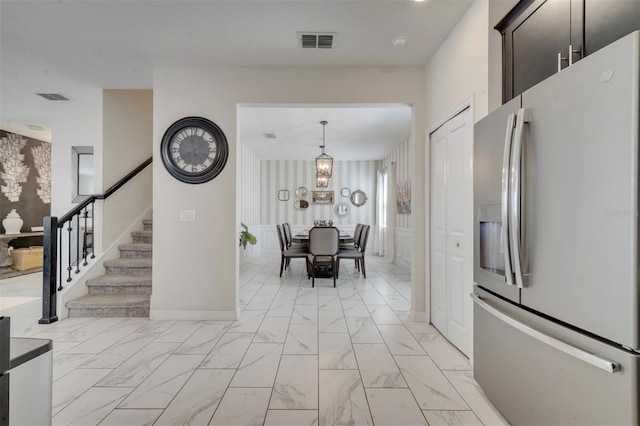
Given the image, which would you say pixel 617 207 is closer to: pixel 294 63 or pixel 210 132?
pixel 294 63

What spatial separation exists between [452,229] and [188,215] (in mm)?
2746

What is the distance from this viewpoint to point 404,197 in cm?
667

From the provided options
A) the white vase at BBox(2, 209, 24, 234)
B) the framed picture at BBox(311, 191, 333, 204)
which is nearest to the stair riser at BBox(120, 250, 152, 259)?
the white vase at BBox(2, 209, 24, 234)

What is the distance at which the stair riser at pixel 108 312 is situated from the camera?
3326 millimetres

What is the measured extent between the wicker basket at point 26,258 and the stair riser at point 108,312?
3591 millimetres

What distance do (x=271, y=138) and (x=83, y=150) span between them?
130 inches

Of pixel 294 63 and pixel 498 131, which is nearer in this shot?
pixel 498 131

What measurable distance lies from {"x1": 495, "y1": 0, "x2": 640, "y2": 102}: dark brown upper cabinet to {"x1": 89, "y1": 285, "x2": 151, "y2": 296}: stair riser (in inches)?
163

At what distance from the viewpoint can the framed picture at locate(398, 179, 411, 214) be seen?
6246mm

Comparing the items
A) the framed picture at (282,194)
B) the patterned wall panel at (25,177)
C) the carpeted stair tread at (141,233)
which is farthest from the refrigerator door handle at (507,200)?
the patterned wall panel at (25,177)

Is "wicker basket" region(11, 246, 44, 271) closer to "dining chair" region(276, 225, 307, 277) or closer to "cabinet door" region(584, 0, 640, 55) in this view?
"dining chair" region(276, 225, 307, 277)

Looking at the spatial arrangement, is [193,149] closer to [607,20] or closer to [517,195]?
[517,195]

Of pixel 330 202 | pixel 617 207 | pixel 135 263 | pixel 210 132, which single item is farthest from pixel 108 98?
pixel 330 202

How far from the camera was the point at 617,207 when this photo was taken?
1.00 meters
